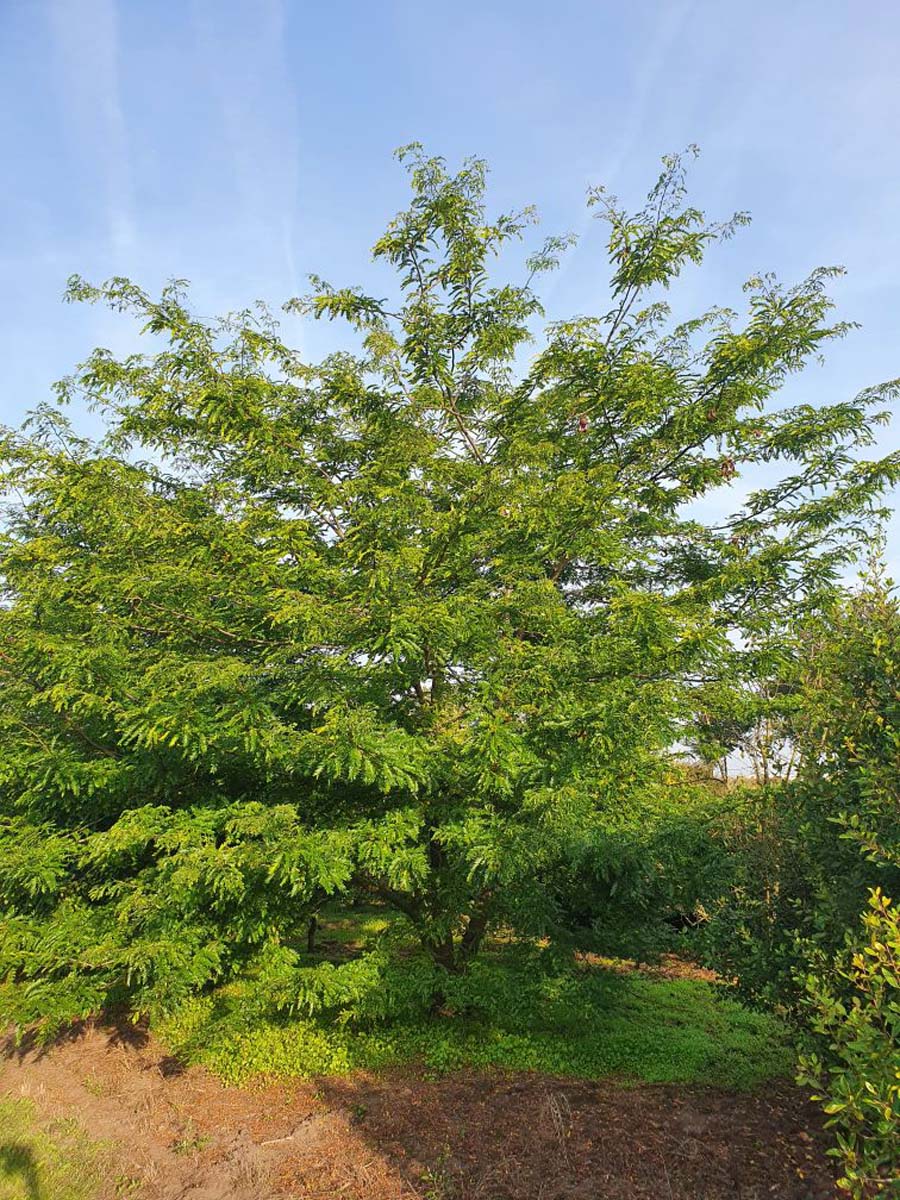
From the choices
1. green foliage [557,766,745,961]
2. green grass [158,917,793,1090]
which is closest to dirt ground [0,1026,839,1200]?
green grass [158,917,793,1090]

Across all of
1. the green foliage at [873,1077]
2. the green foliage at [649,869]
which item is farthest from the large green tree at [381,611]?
the green foliage at [873,1077]

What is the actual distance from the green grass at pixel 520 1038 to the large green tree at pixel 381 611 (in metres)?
0.69

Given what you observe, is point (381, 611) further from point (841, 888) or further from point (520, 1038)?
point (520, 1038)

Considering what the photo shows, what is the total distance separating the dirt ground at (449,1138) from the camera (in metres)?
4.61

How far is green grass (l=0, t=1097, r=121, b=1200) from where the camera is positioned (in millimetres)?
4977

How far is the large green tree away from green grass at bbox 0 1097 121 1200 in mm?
1132

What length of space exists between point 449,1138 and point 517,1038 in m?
2.04

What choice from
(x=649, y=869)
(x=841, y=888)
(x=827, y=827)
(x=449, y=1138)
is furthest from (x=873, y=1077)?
(x=449, y=1138)

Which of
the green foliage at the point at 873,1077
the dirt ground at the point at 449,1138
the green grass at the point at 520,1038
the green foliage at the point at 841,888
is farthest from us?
the green grass at the point at 520,1038

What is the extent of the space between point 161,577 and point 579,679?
3948 mm

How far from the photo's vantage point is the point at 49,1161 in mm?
5395

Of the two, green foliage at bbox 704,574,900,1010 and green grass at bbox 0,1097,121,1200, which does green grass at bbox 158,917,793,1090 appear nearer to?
green grass at bbox 0,1097,121,1200

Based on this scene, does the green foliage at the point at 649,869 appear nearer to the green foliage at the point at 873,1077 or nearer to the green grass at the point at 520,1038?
the green grass at the point at 520,1038

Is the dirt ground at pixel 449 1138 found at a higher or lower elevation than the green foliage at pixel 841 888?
lower
